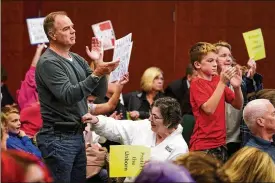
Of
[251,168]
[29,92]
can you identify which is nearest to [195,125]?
[251,168]

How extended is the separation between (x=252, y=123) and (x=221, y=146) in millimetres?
546

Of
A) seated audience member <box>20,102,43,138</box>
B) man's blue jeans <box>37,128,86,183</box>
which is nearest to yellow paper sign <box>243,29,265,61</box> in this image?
seated audience member <box>20,102,43,138</box>

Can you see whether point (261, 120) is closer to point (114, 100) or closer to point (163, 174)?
point (114, 100)

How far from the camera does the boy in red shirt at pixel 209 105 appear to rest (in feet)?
19.5

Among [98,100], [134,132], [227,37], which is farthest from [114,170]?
[227,37]

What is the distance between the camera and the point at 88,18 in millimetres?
9719

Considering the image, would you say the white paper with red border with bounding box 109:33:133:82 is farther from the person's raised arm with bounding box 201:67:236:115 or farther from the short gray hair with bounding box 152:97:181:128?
the person's raised arm with bounding box 201:67:236:115

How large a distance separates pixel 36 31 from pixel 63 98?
3153mm

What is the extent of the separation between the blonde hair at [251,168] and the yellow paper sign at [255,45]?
308cm

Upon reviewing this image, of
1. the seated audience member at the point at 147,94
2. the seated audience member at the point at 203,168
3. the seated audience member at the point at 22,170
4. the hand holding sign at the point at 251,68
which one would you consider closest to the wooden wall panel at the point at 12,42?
the seated audience member at the point at 147,94

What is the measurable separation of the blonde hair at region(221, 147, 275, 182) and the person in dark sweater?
128 centimetres

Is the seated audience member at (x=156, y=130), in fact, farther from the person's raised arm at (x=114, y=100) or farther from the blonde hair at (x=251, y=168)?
the blonde hair at (x=251, y=168)

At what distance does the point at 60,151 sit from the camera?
5059 mm

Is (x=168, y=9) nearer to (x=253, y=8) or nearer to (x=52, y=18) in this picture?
(x=253, y=8)
